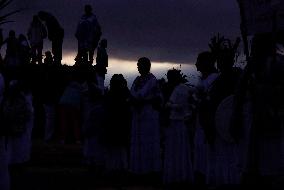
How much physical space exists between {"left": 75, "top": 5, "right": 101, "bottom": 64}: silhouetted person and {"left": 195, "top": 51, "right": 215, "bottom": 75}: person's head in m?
13.5

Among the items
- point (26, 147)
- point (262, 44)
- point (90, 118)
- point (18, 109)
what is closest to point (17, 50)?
point (26, 147)

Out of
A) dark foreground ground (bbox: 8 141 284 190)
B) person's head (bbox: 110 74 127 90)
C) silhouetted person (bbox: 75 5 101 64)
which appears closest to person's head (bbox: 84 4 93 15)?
silhouetted person (bbox: 75 5 101 64)

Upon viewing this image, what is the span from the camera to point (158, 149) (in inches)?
465

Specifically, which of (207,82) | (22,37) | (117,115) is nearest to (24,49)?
(22,37)

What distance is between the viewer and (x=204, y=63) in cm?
925

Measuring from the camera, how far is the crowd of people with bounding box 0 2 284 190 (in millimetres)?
5668

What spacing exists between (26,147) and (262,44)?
352 inches

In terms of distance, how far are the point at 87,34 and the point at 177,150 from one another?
1350cm

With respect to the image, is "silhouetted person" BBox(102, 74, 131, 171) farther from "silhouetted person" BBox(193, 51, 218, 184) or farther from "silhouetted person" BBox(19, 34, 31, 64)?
"silhouetted person" BBox(19, 34, 31, 64)

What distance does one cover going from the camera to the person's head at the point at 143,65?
11.1 m

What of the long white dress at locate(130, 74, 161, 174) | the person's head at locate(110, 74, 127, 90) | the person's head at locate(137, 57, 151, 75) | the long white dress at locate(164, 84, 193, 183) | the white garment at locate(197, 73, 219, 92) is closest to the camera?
the white garment at locate(197, 73, 219, 92)

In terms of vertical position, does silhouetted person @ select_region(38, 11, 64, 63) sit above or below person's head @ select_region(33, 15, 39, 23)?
below

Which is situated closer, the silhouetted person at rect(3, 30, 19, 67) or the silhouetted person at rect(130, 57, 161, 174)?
the silhouetted person at rect(130, 57, 161, 174)

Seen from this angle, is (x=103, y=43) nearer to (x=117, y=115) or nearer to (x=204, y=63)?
(x=117, y=115)
